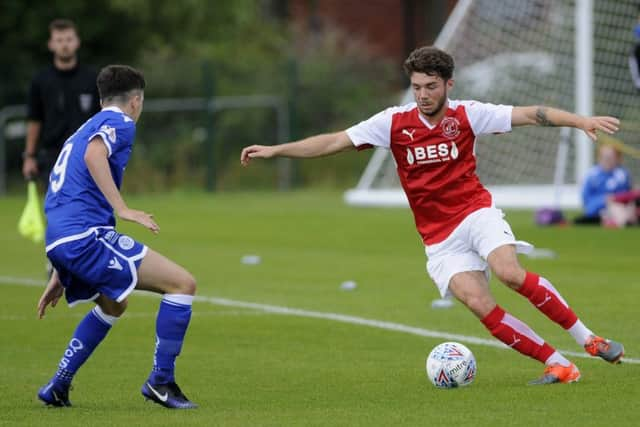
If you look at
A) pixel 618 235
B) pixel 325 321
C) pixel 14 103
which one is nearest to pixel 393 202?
pixel 618 235

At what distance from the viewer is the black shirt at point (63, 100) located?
1291 centimetres

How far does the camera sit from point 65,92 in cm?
1292

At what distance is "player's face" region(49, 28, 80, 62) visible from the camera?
498 inches

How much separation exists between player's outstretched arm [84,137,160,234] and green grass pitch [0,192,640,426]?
980mm

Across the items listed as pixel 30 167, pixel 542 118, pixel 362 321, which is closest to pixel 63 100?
pixel 30 167

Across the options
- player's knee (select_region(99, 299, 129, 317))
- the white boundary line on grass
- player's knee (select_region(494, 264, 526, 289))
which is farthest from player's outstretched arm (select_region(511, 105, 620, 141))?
player's knee (select_region(99, 299, 129, 317))

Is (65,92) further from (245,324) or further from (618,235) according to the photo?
(618,235)

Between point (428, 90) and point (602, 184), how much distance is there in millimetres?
11289

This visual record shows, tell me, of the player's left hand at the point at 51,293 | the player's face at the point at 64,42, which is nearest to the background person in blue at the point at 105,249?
the player's left hand at the point at 51,293

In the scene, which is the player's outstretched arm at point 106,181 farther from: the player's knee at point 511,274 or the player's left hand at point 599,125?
the player's left hand at point 599,125

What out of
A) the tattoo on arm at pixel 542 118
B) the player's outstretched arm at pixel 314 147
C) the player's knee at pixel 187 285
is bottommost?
the player's knee at pixel 187 285

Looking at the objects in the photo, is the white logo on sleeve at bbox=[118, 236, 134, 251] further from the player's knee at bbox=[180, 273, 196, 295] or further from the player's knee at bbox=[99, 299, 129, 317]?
the player's knee at bbox=[99, 299, 129, 317]

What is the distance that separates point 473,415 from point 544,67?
1802cm

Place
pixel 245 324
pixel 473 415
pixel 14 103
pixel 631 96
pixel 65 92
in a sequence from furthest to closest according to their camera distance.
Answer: pixel 14 103
pixel 631 96
pixel 65 92
pixel 245 324
pixel 473 415
